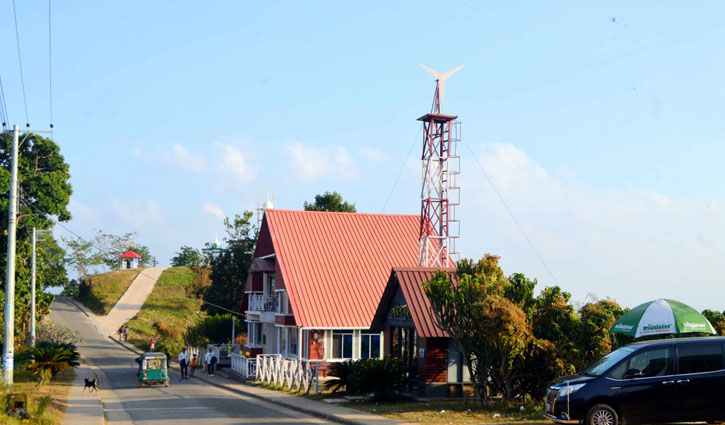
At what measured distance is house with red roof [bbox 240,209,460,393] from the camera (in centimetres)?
3569

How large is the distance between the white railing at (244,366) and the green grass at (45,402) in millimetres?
8127

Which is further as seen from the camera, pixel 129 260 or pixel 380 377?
pixel 129 260

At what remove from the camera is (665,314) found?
17.5m

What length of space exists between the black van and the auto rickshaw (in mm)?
22766

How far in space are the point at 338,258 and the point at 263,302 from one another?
204 inches

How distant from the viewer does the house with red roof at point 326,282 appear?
3569 centimetres

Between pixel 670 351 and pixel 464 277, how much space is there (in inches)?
267

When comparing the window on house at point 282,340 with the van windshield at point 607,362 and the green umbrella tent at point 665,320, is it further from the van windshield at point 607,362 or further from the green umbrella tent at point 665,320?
the van windshield at point 607,362

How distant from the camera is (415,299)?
83.9ft

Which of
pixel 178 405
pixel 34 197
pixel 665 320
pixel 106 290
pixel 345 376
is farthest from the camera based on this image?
pixel 106 290

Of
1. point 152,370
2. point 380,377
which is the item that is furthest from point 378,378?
point 152,370

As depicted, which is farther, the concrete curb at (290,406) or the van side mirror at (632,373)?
the concrete curb at (290,406)

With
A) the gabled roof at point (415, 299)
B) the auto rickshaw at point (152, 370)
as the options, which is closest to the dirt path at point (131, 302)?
the auto rickshaw at point (152, 370)

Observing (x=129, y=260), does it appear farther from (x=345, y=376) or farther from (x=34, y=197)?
(x=345, y=376)
